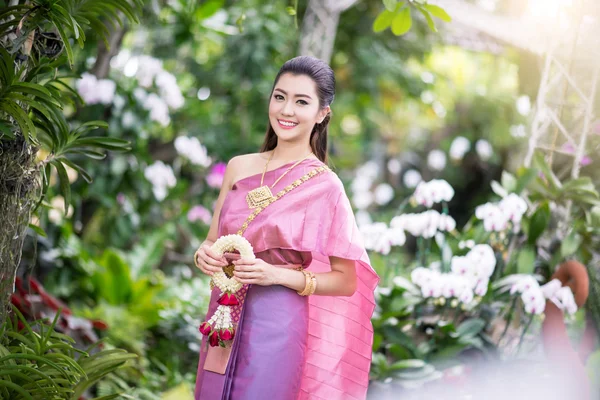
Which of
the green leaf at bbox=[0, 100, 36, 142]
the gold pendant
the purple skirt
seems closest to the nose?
the gold pendant

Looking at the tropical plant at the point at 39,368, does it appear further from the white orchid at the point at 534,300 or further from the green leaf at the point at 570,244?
the green leaf at the point at 570,244

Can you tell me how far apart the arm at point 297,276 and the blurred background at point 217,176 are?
33.5 inches

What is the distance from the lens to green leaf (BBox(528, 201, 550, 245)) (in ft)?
13.9

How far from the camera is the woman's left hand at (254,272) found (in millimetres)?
2006

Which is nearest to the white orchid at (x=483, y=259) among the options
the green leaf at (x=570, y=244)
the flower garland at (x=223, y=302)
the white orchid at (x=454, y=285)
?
the white orchid at (x=454, y=285)

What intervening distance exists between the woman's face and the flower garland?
1.21 ft

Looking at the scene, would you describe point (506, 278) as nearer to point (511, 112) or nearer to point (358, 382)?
point (358, 382)

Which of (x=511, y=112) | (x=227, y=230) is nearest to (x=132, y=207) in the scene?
(x=227, y=230)

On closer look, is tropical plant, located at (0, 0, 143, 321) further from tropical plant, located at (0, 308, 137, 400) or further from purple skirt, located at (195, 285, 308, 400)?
purple skirt, located at (195, 285, 308, 400)

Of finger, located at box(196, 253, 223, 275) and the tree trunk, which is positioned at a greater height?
the tree trunk

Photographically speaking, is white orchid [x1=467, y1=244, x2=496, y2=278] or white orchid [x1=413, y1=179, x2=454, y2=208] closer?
white orchid [x1=467, y1=244, x2=496, y2=278]

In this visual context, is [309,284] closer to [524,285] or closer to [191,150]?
[524,285]

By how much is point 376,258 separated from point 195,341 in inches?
68.0

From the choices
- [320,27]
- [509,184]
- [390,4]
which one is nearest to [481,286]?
[509,184]
